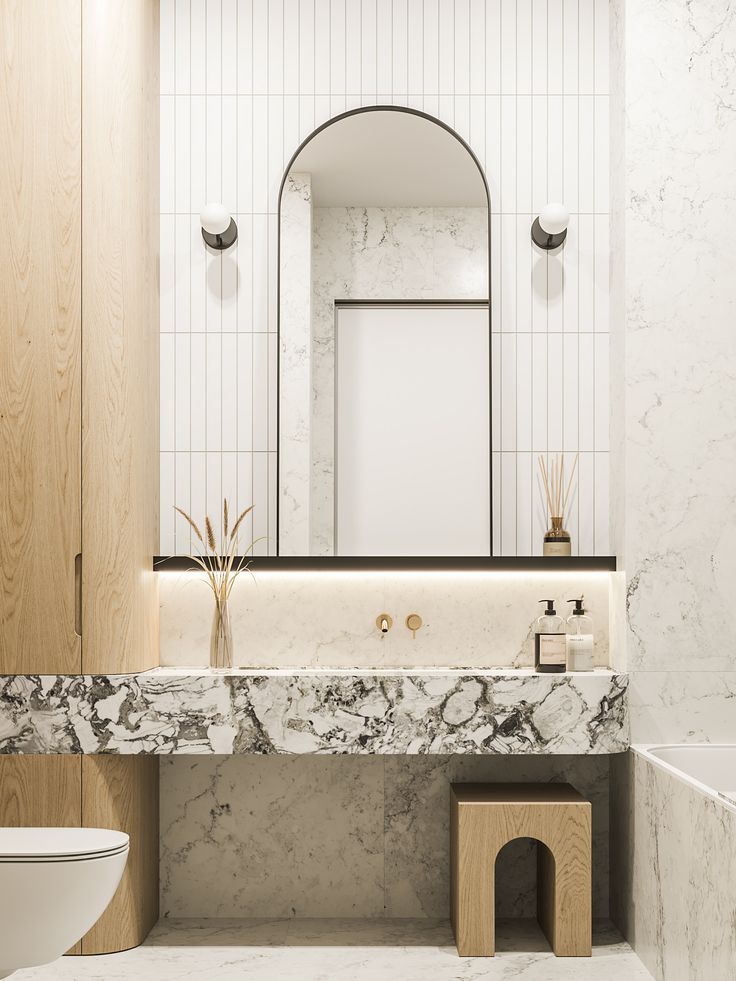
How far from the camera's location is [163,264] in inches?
110

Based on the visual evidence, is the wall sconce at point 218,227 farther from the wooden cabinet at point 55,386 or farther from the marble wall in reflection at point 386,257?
the wooden cabinet at point 55,386

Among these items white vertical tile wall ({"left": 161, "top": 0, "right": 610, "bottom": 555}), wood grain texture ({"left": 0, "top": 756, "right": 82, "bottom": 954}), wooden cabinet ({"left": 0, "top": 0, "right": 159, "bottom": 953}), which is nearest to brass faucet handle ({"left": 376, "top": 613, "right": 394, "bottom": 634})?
white vertical tile wall ({"left": 161, "top": 0, "right": 610, "bottom": 555})

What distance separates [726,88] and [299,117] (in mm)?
1219

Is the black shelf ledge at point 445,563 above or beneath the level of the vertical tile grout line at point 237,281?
beneath

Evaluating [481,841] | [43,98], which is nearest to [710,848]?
[481,841]

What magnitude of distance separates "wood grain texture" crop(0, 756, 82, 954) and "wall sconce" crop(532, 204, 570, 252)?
6.37 ft

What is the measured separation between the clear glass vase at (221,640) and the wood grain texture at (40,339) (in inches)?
15.1

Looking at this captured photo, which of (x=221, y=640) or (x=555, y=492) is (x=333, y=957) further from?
(x=555, y=492)

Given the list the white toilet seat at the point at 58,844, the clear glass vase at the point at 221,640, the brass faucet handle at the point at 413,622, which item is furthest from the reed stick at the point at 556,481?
the white toilet seat at the point at 58,844

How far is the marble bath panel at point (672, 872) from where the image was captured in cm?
180

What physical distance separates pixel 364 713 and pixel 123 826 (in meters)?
0.70

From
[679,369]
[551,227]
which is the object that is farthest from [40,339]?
[679,369]

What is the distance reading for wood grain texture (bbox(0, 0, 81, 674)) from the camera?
2373 millimetres

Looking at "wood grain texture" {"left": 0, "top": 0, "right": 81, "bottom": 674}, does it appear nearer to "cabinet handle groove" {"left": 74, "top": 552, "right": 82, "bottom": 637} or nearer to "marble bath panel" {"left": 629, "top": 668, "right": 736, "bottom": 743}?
"cabinet handle groove" {"left": 74, "top": 552, "right": 82, "bottom": 637}
